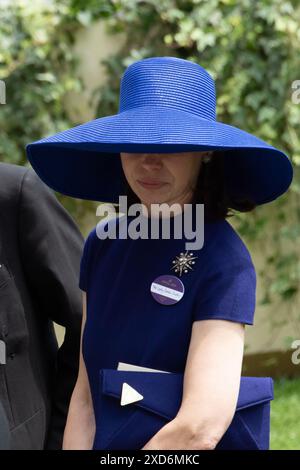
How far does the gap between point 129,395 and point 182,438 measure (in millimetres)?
121

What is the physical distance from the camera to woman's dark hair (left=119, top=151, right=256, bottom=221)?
174cm

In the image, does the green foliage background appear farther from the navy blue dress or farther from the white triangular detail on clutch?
the white triangular detail on clutch

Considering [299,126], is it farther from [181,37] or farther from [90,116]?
[90,116]

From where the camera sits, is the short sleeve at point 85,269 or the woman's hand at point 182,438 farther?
the short sleeve at point 85,269

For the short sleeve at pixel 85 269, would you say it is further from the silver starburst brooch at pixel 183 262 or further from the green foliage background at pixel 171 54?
the green foliage background at pixel 171 54

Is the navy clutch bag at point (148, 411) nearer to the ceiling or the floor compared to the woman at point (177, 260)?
nearer to the floor

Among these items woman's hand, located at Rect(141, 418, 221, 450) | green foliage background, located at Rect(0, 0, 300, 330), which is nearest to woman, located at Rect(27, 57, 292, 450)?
woman's hand, located at Rect(141, 418, 221, 450)

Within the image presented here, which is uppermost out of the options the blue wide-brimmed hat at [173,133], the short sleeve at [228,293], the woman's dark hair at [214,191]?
the blue wide-brimmed hat at [173,133]

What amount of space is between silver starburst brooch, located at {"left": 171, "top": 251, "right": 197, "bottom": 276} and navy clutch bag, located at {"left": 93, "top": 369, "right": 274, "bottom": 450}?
0.19 metres

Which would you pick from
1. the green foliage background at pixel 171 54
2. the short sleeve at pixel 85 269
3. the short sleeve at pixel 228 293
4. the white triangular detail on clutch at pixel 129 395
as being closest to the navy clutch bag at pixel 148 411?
the white triangular detail on clutch at pixel 129 395

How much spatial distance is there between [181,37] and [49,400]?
132 inches

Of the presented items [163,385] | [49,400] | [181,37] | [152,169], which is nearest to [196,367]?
[163,385]

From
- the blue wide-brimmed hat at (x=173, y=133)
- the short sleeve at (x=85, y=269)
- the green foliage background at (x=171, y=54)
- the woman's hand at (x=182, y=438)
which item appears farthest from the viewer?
the green foliage background at (x=171, y=54)

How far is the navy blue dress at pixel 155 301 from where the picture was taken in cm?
161
